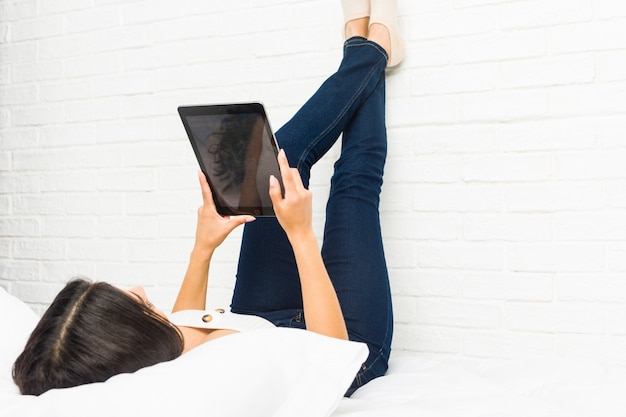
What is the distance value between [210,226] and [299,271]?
12.9 inches

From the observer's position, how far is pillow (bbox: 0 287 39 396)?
1.10 metres

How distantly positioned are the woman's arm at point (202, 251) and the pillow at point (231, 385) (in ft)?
1.64

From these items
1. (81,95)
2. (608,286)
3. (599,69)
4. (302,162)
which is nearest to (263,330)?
(302,162)

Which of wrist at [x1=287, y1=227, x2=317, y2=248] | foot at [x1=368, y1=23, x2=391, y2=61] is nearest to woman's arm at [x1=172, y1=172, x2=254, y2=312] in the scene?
wrist at [x1=287, y1=227, x2=317, y2=248]

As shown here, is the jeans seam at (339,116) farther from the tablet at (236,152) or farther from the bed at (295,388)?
the bed at (295,388)

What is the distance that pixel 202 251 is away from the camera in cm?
151

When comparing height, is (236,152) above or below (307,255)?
above

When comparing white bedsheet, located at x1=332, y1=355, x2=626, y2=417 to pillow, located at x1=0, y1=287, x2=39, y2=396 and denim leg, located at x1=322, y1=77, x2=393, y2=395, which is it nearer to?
denim leg, located at x1=322, y1=77, x2=393, y2=395

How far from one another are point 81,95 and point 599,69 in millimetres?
1571

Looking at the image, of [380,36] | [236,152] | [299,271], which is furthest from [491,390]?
[380,36]

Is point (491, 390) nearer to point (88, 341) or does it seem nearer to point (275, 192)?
point (275, 192)

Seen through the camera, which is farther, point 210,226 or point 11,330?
point 210,226

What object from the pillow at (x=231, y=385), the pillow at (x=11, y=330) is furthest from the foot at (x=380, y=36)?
the pillow at (x=11, y=330)

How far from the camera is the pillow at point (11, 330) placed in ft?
3.62
